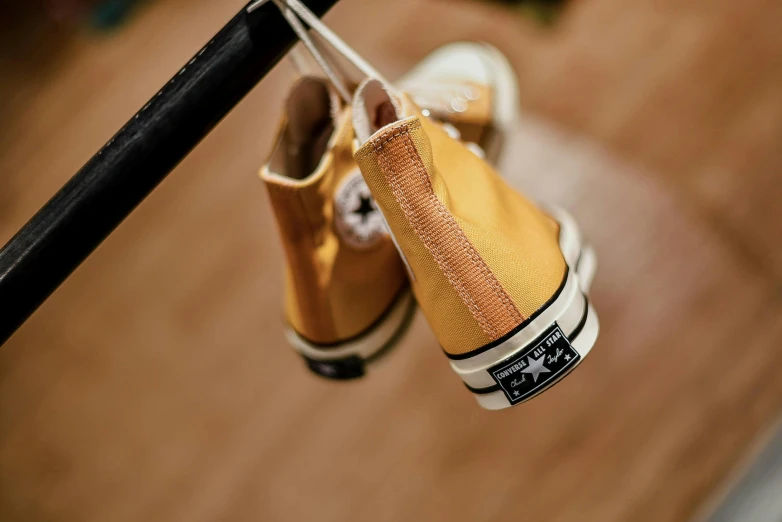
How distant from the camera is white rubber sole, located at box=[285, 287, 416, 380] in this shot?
0.54 m

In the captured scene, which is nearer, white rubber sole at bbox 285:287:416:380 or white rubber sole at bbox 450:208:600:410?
white rubber sole at bbox 450:208:600:410

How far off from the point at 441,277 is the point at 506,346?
7 centimetres

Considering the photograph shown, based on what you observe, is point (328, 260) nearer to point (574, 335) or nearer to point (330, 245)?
point (330, 245)

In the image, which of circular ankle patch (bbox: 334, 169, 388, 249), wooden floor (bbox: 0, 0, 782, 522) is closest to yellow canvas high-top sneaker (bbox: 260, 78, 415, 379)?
circular ankle patch (bbox: 334, 169, 388, 249)

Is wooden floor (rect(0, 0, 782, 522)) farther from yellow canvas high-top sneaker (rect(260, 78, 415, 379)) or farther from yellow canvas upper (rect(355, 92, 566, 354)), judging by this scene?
yellow canvas upper (rect(355, 92, 566, 354))

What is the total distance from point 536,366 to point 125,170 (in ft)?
1.05

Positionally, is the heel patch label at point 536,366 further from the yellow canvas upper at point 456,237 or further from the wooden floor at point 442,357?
the wooden floor at point 442,357

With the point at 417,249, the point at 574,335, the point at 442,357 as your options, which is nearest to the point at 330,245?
the point at 417,249

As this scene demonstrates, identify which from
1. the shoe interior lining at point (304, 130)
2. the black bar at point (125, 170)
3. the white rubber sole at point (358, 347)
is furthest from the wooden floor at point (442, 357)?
the black bar at point (125, 170)

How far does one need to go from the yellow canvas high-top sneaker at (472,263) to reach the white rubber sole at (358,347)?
0.12 metres

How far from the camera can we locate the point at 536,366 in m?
0.40

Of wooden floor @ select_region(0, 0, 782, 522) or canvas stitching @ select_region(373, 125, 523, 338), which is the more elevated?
canvas stitching @ select_region(373, 125, 523, 338)

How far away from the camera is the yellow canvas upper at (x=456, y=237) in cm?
37

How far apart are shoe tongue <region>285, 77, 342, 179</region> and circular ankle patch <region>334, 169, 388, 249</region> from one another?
0.19 feet
